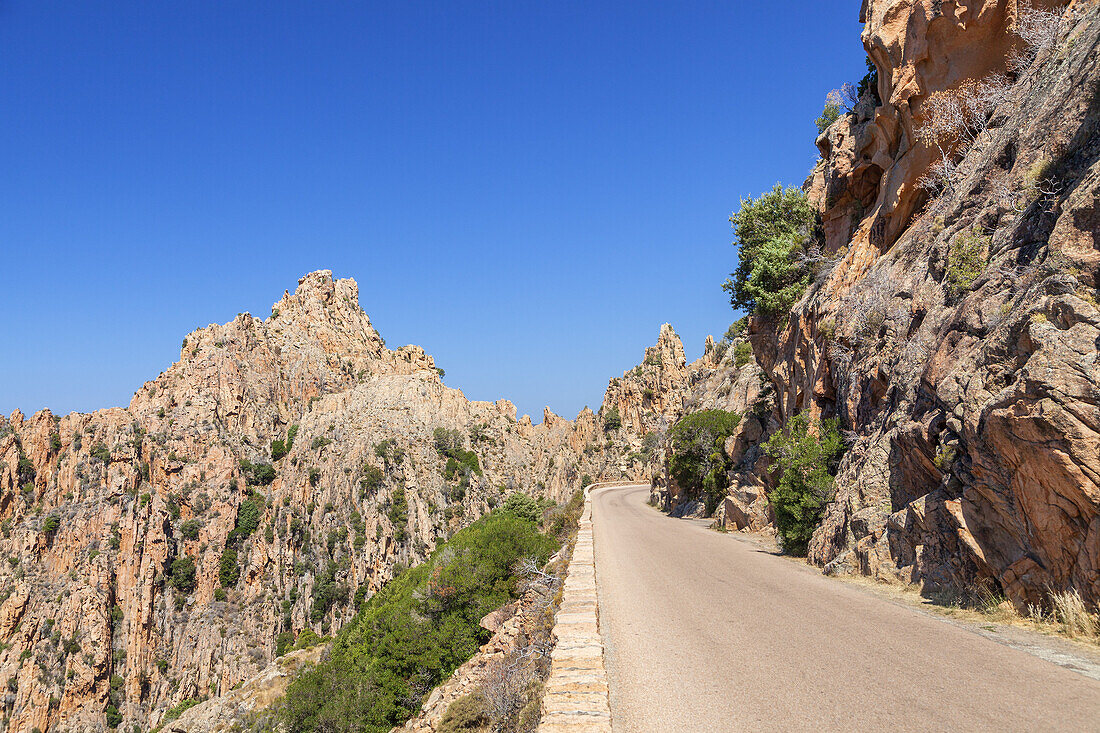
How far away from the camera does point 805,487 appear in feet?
47.9

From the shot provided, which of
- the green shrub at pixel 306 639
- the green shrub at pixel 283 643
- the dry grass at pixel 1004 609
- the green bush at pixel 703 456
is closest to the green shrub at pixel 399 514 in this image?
the green shrub at pixel 306 639

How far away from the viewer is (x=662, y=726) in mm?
4918

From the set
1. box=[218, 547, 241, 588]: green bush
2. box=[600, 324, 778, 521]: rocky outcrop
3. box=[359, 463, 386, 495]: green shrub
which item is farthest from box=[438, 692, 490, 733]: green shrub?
box=[218, 547, 241, 588]: green bush

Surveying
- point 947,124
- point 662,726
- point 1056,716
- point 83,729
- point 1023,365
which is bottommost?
point 83,729

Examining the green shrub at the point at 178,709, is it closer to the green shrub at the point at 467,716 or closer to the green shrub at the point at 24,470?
the green shrub at the point at 24,470

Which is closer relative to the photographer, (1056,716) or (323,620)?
(1056,716)

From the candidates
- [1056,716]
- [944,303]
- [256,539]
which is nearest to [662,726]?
[1056,716]

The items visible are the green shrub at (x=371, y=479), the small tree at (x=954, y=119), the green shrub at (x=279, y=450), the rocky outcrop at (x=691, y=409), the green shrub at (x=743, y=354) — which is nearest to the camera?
the small tree at (x=954, y=119)

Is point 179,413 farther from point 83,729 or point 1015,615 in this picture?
point 1015,615

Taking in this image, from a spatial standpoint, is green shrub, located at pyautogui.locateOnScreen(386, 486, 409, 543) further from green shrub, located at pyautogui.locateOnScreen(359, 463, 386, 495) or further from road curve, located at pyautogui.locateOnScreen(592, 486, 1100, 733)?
road curve, located at pyautogui.locateOnScreen(592, 486, 1100, 733)

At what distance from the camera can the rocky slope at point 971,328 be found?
21.6ft

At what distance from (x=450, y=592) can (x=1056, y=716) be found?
1396cm

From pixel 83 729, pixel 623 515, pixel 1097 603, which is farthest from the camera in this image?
pixel 83 729

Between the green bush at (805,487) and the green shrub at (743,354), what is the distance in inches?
1185
